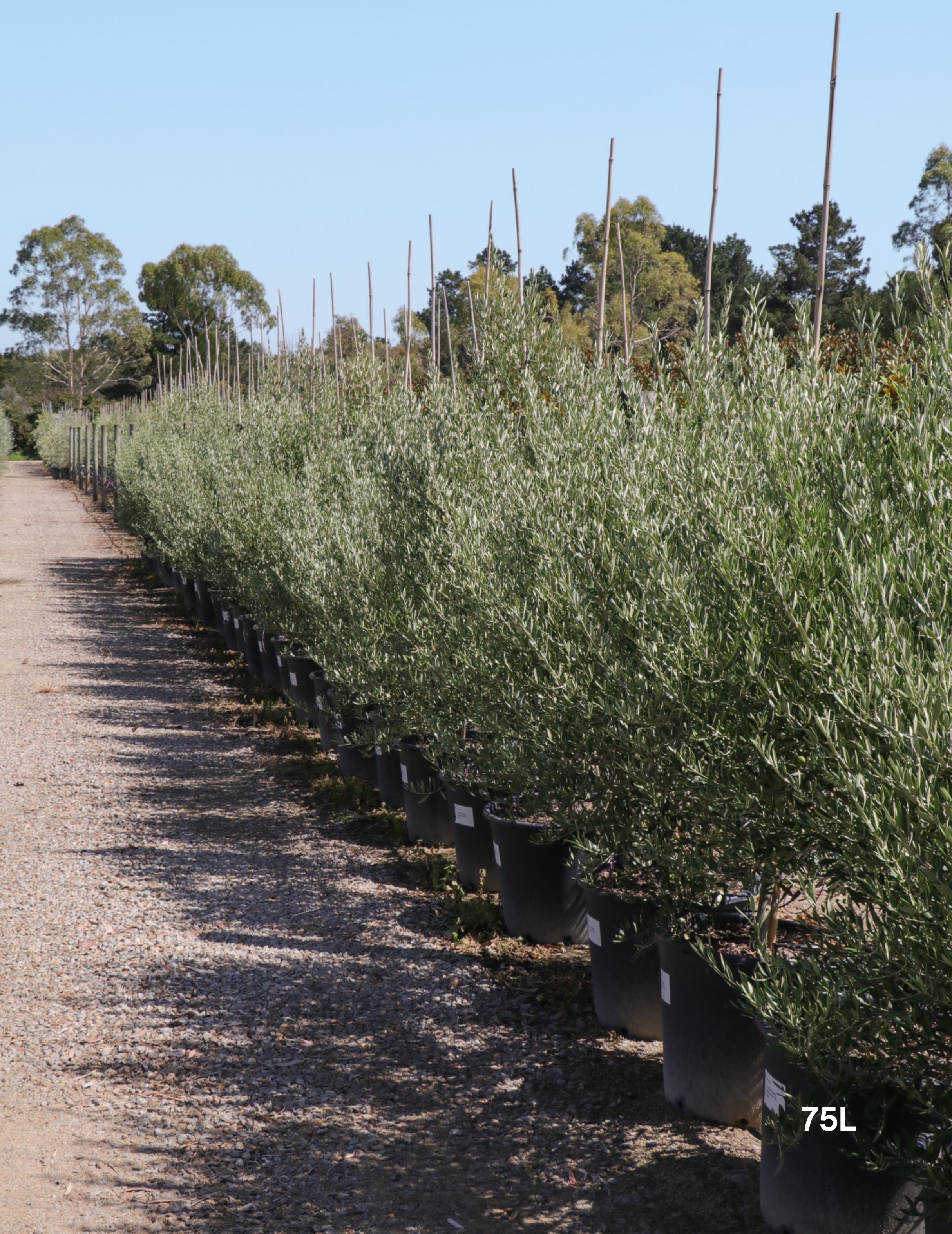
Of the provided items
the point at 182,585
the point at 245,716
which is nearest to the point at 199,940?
the point at 245,716

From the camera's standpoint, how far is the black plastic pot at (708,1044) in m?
3.41

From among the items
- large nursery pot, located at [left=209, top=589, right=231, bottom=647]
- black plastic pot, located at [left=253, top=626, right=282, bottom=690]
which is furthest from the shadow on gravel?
large nursery pot, located at [left=209, top=589, right=231, bottom=647]


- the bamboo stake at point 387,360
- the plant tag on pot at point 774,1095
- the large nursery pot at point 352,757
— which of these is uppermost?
the bamboo stake at point 387,360

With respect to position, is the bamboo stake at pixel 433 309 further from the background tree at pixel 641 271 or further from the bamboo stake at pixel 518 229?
the background tree at pixel 641 271

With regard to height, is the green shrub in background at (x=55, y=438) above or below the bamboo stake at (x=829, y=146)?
above

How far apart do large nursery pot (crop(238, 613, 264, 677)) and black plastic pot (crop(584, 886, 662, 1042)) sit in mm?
7668

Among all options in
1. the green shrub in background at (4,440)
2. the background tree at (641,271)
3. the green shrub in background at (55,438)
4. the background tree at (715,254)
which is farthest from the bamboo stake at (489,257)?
the green shrub in background at (55,438)

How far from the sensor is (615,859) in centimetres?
411

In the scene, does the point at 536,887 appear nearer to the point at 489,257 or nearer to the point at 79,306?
the point at 489,257

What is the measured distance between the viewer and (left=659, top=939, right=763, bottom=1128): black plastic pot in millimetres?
→ 3410

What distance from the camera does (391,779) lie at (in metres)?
7.17

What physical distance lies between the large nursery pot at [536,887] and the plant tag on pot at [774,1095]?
191 centimetres

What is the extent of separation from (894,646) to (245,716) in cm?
829

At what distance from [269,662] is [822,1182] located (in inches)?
341
